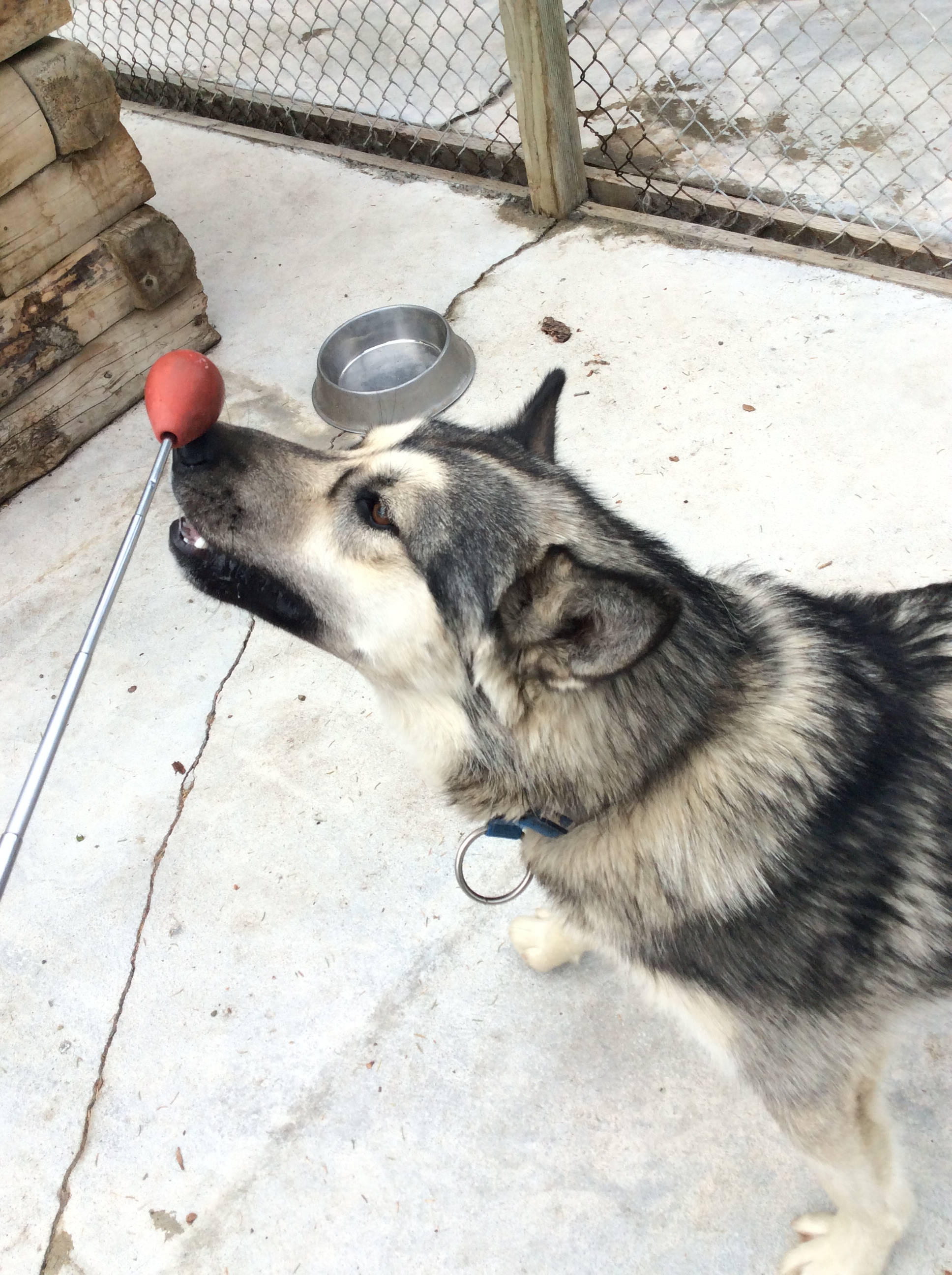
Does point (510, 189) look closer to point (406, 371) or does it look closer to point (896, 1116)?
point (406, 371)

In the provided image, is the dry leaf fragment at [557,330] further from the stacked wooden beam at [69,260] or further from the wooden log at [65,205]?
the wooden log at [65,205]

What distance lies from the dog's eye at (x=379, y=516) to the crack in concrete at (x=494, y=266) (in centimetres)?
263

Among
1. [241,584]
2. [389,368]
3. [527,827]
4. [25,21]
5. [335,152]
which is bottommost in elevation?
[389,368]

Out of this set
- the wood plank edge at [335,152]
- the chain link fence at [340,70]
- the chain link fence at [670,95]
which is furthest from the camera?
the chain link fence at [340,70]

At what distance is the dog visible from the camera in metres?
1.71

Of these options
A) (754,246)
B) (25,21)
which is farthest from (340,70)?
(754,246)

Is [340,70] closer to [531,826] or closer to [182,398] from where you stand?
[182,398]

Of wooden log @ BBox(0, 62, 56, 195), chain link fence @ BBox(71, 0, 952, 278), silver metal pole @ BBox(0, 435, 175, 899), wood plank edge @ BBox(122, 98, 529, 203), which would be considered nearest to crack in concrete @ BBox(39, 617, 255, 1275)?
silver metal pole @ BBox(0, 435, 175, 899)

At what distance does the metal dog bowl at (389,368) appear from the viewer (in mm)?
3836

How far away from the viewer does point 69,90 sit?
12.2ft

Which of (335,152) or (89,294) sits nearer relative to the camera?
(89,294)

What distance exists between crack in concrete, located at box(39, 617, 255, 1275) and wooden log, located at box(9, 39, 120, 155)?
2.16 m

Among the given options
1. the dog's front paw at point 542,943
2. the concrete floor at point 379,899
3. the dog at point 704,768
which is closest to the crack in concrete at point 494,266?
the concrete floor at point 379,899

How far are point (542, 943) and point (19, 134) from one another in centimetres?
359
